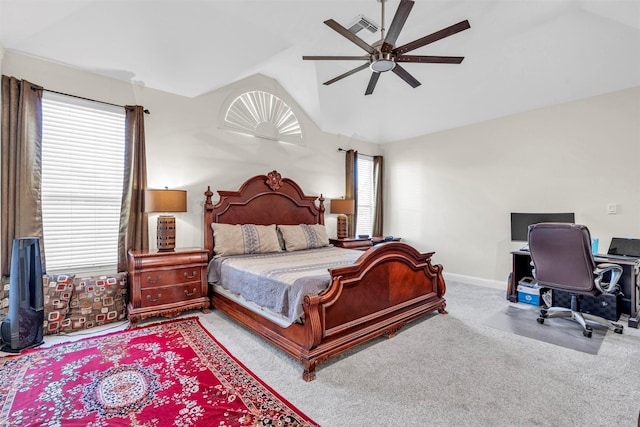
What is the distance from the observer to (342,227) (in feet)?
17.5

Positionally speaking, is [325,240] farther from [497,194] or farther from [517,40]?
[517,40]

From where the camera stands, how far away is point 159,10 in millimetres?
2914

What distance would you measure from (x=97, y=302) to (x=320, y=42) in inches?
155

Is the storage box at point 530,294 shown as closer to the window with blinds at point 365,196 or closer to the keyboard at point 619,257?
the keyboard at point 619,257

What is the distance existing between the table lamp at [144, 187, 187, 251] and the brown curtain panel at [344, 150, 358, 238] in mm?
3156

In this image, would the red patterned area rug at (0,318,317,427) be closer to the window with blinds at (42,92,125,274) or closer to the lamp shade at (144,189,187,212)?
the window with blinds at (42,92,125,274)

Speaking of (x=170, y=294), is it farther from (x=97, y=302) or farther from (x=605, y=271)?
(x=605, y=271)

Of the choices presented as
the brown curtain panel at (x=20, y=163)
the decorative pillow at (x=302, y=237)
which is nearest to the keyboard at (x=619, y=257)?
the decorative pillow at (x=302, y=237)

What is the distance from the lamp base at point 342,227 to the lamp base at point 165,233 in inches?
111

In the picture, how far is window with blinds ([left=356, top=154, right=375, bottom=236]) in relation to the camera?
20.2ft

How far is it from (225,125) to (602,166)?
16.8 ft

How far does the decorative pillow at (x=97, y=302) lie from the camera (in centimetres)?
298

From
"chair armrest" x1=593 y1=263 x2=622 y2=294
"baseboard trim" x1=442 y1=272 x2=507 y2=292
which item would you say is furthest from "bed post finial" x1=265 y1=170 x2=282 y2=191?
"chair armrest" x1=593 y1=263 x2=622 y2=294

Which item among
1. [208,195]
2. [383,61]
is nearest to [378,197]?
[208,195]
